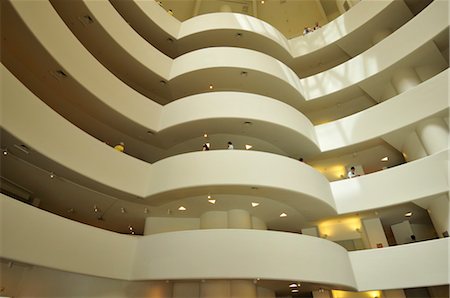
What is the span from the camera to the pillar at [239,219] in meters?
10.5

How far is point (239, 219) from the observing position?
10664mm

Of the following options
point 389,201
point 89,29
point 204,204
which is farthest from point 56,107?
point 389,201

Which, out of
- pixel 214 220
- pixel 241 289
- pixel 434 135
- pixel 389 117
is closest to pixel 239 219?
pixel 214 220

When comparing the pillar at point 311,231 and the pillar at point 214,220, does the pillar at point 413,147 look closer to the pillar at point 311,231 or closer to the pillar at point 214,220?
the pillar at point 311,231

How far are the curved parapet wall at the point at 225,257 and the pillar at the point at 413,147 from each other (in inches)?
138

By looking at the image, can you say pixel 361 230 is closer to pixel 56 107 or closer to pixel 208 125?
pixel 208 125

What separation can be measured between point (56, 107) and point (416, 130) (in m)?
13.9

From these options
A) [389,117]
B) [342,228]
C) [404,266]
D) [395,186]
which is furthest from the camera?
[342,228]

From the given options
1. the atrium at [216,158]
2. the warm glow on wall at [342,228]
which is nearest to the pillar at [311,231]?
the atrium at [216,158]

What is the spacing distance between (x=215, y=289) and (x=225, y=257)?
2462mm

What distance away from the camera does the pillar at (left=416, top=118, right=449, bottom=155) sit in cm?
991

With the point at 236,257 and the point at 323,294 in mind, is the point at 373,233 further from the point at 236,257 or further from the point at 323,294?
the point at 236,257

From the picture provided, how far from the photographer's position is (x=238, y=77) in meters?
13.3

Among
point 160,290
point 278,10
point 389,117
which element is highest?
point 278,10
